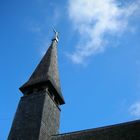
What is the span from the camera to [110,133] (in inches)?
768

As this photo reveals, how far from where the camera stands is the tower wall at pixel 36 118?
65.1 ft

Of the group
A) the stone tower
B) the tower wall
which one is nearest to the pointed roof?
the stone tower

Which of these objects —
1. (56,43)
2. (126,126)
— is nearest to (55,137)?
(126,126)

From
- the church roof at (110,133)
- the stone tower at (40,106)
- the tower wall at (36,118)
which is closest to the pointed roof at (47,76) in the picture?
the stone tower at (40,106)

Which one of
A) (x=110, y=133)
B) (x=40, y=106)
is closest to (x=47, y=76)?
(x=40, y=106)

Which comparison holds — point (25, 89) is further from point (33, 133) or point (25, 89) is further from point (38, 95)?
point (33, 133)

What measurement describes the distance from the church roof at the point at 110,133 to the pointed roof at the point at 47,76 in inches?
155

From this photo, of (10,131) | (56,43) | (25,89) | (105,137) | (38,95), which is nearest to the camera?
(105,137)

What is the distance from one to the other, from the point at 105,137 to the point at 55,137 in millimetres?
3427

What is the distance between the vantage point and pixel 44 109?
21.2 m

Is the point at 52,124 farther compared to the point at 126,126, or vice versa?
the point at 52,124

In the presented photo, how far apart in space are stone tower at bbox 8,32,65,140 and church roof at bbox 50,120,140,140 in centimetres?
138

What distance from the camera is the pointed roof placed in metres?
23.5

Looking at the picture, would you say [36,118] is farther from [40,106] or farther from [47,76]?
[47,76]
